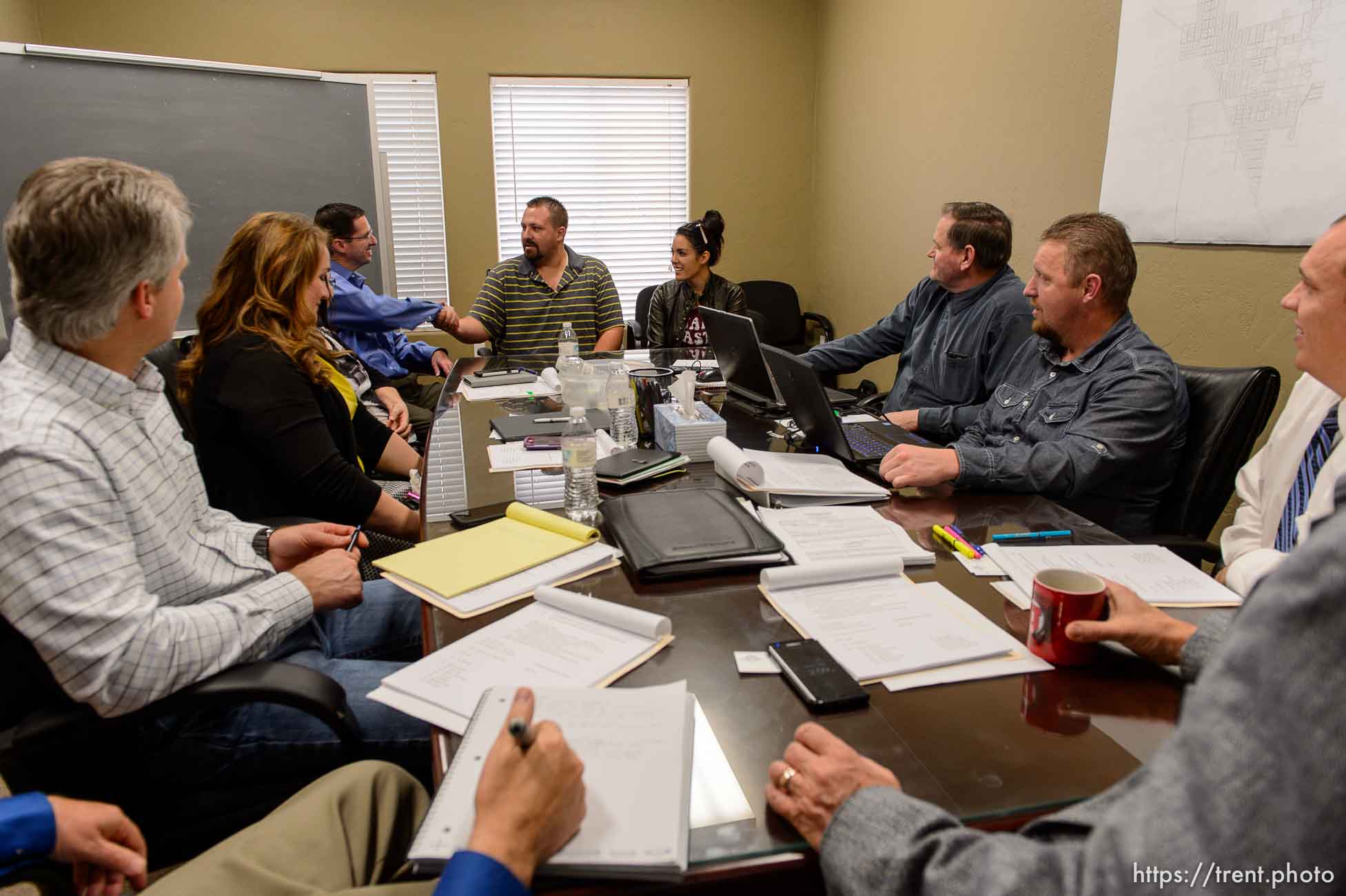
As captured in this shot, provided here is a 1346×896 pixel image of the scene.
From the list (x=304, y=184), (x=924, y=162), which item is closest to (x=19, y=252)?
(x=304, y=184)

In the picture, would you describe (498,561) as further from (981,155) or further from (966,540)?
(981,155)

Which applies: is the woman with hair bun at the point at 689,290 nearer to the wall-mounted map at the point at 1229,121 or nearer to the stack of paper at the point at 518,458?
the wall-mounted map at the point at 1229,121

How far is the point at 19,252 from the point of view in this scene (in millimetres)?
1141

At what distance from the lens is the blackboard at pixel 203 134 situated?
332 centimetres

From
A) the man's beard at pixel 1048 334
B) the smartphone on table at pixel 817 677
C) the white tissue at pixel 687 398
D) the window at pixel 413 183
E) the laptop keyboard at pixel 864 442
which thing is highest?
the window at pixel 413 183

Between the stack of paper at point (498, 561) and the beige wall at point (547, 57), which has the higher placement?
the beige wall at point (547, 57)

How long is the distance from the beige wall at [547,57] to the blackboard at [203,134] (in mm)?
624

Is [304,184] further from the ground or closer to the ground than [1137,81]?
closer to the ground

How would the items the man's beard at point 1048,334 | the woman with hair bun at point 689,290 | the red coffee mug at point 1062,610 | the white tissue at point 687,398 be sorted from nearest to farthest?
the red coffee mug at point 1062,610
the white tissue at point 687,398
the man's beard at point 1048,334
the woman with hair bun at point 689,290

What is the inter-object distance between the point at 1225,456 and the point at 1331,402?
246 millimetres

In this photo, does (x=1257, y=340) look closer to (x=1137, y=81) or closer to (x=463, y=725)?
(x=1137, y=81)

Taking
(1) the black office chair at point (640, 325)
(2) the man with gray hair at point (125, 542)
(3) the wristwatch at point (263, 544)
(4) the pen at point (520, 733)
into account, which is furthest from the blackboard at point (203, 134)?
(4) the pen at point (520, 733)

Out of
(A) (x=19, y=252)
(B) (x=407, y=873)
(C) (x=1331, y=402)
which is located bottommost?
(B) (x=407, y=873)

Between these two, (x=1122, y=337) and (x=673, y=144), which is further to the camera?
(x=673, y=144)
